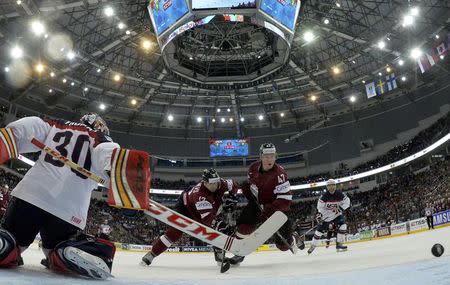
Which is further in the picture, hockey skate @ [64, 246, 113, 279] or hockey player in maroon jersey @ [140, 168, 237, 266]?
hockey player in maroon jersey @ [140, 168, 237, 266]

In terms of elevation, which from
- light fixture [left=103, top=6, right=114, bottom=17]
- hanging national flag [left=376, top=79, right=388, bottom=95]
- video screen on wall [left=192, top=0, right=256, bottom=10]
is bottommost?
hanging national flag [left=376, top=79, right=388, bottom=95]

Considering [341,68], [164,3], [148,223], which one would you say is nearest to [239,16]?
[164,3]

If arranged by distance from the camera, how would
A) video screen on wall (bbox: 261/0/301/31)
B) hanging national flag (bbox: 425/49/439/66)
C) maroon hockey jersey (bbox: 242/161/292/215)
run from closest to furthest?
1. maroon hockey jersey (bbox: 242/161/292/215)
2. video screen on wall (bbox: 261/0/301/31)
3. hanging national flag (bbox: 425/49/439/66)

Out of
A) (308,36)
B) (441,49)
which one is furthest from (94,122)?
(441,49)

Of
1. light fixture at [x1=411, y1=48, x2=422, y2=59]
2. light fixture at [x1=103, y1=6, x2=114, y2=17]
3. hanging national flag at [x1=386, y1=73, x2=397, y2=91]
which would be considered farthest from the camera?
hanging national flag at [x1=386, y1=73, x2=397, y2=91]

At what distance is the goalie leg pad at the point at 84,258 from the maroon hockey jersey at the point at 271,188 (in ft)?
10.1

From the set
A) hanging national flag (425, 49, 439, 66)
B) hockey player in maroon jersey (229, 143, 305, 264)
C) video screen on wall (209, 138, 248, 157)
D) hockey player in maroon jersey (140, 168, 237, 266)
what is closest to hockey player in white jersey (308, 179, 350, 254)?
hockey player in maroon jersey (229, 143, 305, 264)

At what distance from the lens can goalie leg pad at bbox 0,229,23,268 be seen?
2.59 m

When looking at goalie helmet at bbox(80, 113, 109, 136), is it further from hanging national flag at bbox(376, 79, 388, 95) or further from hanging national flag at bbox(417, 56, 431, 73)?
hanging national flag at bbox(376, 79, 388, 95)

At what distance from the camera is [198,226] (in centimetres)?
374

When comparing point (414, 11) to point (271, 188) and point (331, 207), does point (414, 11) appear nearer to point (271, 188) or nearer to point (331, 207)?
point (331, 207)

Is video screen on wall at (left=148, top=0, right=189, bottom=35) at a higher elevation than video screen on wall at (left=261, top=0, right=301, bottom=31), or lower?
higher

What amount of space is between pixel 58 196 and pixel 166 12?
45.2 ft

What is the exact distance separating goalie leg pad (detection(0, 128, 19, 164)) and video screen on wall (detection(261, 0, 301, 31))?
1324cm
